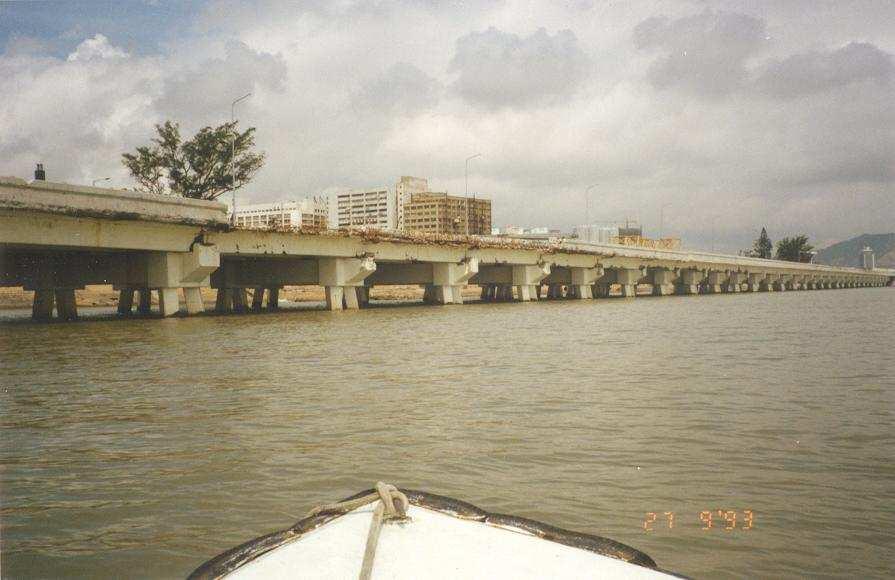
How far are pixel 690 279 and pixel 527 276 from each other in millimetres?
41289

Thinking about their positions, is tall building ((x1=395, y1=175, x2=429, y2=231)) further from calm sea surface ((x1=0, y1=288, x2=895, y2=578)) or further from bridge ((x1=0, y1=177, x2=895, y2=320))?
calm sea surface ((x1=0, y1=288, x2=895, y2=578))

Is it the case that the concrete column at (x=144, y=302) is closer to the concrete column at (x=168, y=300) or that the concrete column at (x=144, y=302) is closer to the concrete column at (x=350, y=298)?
the concrete column at (x=168, y=300)

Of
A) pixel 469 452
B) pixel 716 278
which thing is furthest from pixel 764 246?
pixel 469 452

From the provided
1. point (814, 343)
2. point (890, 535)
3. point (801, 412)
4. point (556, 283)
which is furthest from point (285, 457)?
point (556, 283)

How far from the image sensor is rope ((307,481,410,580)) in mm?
3012

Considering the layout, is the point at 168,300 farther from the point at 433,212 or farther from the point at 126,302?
the point at 433,212

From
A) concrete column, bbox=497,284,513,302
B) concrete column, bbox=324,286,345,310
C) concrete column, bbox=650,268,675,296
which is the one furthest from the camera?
concrete column, bbox=650,268,675,296

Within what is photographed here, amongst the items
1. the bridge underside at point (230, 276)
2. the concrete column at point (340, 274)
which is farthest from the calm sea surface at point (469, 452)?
the concrete column at point (340, 274)

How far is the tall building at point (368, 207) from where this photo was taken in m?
150

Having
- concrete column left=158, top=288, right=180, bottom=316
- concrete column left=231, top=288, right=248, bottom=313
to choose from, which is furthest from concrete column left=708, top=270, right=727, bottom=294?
concrete column left=158, top=288, right=180, bottom=316

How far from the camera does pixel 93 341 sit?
71.3 ft

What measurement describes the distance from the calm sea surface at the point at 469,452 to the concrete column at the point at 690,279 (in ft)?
262

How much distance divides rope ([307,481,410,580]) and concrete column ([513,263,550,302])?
5584cm

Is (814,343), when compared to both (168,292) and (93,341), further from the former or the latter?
(168,292)
